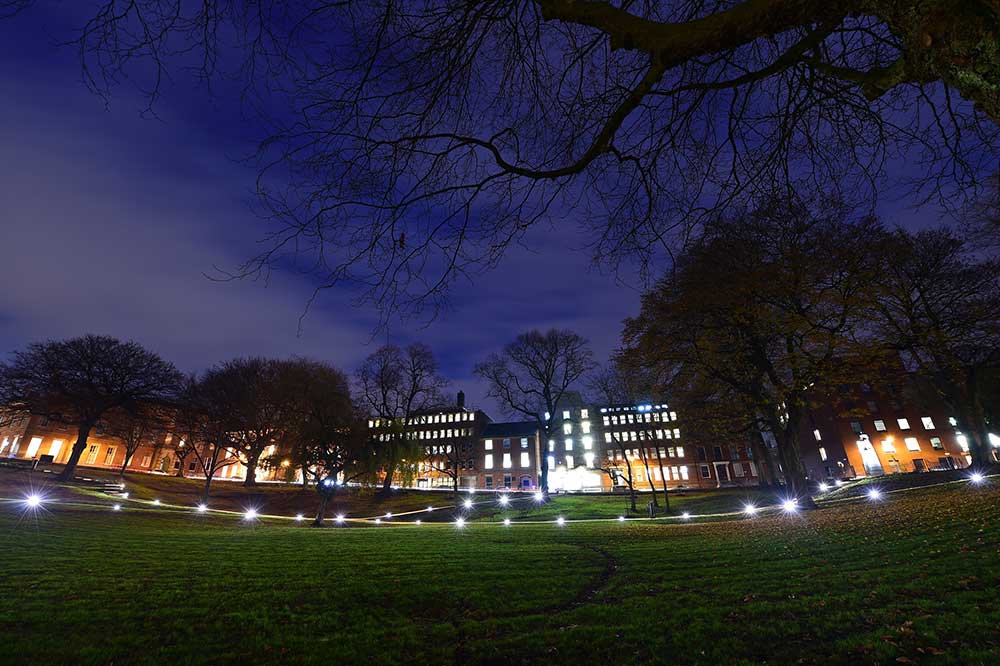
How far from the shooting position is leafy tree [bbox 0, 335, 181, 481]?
3722 cm

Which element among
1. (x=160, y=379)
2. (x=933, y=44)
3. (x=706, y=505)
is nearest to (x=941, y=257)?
(x=706, y=505)

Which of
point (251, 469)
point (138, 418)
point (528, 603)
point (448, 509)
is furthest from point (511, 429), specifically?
point (528, 603)

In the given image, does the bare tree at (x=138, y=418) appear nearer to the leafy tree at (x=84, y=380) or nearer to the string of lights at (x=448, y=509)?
the leafy tree at (x=84, y=380)

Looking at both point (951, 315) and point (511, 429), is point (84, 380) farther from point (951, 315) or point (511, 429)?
point (951, 315)

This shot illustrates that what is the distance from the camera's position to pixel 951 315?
76.3ft

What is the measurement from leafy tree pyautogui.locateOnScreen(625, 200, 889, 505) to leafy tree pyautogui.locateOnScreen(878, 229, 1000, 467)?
7435mm

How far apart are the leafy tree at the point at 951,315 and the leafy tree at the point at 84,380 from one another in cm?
6091

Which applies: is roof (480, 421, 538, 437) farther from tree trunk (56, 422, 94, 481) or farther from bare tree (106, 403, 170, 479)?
tree trunk (56, 422, 94, 481)

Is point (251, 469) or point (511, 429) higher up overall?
point (511, 429)

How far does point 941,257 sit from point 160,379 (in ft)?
215

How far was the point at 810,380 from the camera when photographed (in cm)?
1727

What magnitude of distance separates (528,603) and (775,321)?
53.6 feet

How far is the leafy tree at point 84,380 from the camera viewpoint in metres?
37.2

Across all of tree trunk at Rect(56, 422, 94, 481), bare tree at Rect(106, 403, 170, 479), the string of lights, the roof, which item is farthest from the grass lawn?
the roof
